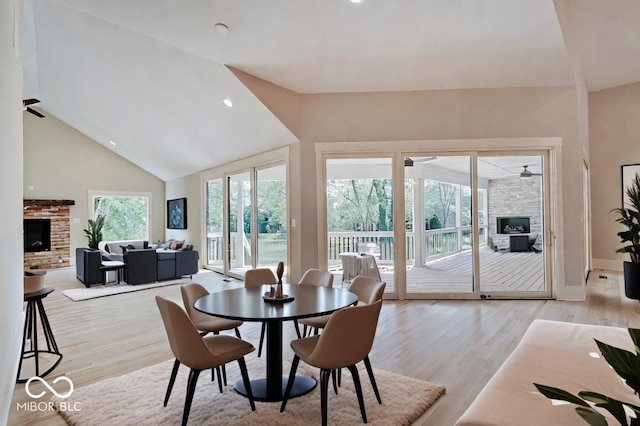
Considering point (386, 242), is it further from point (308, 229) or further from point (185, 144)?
point (185, 144)

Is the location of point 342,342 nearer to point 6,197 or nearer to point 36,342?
point 6,197

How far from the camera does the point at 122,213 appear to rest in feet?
37.5

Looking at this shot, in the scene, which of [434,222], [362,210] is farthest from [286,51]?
[434,222]

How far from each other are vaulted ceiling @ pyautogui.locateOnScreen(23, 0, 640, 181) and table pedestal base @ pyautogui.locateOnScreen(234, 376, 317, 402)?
3385 millimetres

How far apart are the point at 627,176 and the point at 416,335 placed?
6907 mm

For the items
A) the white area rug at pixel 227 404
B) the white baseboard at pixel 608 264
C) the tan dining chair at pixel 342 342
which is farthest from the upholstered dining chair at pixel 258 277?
the white baseboard at pixel 608 264

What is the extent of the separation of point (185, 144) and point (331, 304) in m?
6.67

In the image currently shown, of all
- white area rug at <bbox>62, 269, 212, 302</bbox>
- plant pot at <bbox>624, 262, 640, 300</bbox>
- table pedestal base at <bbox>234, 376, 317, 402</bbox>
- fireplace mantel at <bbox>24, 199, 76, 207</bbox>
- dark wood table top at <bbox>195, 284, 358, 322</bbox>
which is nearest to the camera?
dark wood table top at <bbox>195, 284, 358, 322</bbox>

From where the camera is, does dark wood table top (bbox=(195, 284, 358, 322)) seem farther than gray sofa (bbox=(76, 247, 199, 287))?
No

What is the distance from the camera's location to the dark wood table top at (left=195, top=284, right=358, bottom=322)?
2324 millimetres

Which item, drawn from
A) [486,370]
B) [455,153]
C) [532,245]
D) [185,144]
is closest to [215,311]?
[486,370]

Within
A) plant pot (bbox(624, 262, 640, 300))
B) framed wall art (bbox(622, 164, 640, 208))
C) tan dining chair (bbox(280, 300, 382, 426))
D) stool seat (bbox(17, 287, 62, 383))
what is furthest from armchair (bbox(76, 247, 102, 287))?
framed wall art (bbox(622, 164, 640, 208))

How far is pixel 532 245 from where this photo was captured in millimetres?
5645

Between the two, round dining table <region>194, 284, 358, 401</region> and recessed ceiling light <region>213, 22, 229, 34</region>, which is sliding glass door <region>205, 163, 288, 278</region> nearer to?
recessed ceiling light <region>213, 22, 229, 34</region>
